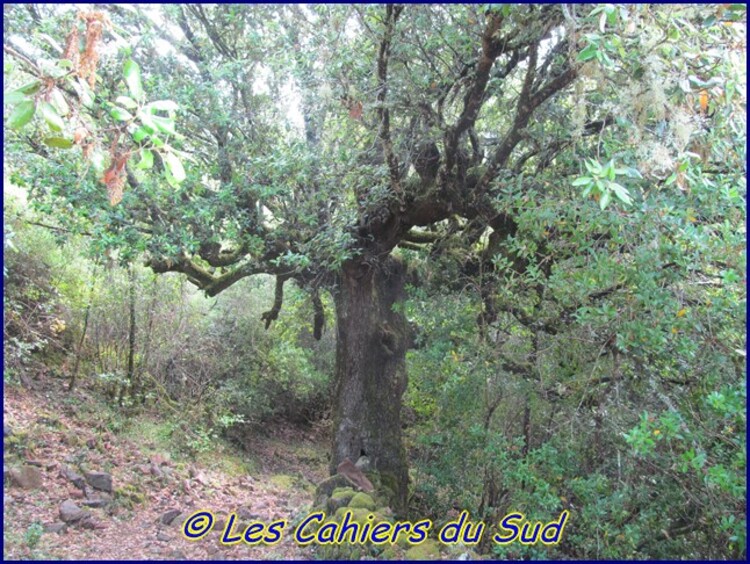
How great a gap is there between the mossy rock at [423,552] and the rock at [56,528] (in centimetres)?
271

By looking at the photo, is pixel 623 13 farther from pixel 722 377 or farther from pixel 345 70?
pixel 345 70

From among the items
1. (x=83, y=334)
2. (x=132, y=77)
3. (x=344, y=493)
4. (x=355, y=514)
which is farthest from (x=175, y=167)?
(x=83, y=334)

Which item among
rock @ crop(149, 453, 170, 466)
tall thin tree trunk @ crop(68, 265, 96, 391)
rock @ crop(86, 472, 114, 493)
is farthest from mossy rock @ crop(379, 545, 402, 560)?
tall thin tree trunk @ crop(68, 265, 96, 391)

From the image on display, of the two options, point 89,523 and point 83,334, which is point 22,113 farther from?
point 83,334

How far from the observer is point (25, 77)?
4184mm

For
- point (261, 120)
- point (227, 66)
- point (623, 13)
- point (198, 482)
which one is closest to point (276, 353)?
point (198, 482)

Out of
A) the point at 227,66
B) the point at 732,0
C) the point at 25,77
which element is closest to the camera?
the point at 732,0

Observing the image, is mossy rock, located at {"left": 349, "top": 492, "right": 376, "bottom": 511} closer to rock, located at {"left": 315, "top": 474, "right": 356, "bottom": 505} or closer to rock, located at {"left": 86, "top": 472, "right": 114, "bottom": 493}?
rock, located at {"left": 315, "top": 474, "right": 356, "bottom": 505}

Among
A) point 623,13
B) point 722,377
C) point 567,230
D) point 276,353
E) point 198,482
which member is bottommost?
point 198,482

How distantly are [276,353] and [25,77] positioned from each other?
5.39m

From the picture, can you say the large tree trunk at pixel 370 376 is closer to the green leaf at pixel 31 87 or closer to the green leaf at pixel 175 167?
the green leaf at pixel 175 167

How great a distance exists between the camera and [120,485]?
17.2 ft

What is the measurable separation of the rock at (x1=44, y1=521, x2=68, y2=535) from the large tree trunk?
2.55 metres

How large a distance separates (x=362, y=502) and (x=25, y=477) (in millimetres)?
3051
